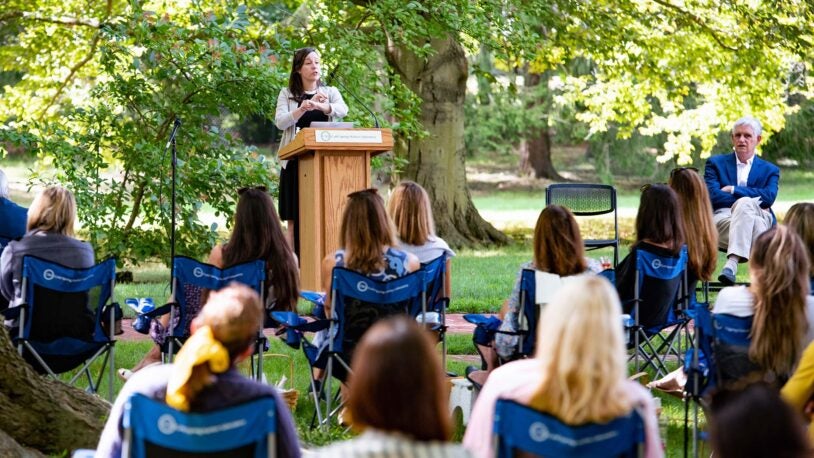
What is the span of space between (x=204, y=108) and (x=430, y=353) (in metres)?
9.07

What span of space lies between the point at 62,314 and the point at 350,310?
1.53 meters

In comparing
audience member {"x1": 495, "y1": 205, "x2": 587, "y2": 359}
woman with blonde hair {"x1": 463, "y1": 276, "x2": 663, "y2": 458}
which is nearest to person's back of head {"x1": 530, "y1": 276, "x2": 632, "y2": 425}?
woman with blonde hair {"x1": 463, "y1": 276, "x2": 663, "y2": 458}

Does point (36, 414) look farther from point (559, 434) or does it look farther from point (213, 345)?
point (559, 434)

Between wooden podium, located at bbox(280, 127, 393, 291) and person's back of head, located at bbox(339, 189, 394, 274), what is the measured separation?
7.37ft

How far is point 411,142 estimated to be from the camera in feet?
62.1

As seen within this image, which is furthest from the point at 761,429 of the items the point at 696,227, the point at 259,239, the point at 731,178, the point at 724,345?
the point at 731,178

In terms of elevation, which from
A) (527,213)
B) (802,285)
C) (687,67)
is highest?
(687,67)

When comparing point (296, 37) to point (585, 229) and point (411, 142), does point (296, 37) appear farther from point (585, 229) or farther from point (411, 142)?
point (585, 229)

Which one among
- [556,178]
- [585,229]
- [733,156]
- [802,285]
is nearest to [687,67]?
[585,229]

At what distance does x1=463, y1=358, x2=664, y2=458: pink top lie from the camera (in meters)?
3.42

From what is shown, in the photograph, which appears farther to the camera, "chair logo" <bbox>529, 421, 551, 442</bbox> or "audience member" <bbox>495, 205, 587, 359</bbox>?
"audience member" <bbox>495, 205, 587, 359</bbox>

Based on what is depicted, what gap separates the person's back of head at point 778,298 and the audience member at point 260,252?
2.70 meters

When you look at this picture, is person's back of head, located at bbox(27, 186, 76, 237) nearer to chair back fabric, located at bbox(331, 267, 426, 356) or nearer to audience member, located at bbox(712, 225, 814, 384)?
chair back fabric, located at bbox(331, 267, 426, 356)

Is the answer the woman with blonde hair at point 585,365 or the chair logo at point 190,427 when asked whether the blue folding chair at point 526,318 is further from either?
the chair logo at point 190,427
